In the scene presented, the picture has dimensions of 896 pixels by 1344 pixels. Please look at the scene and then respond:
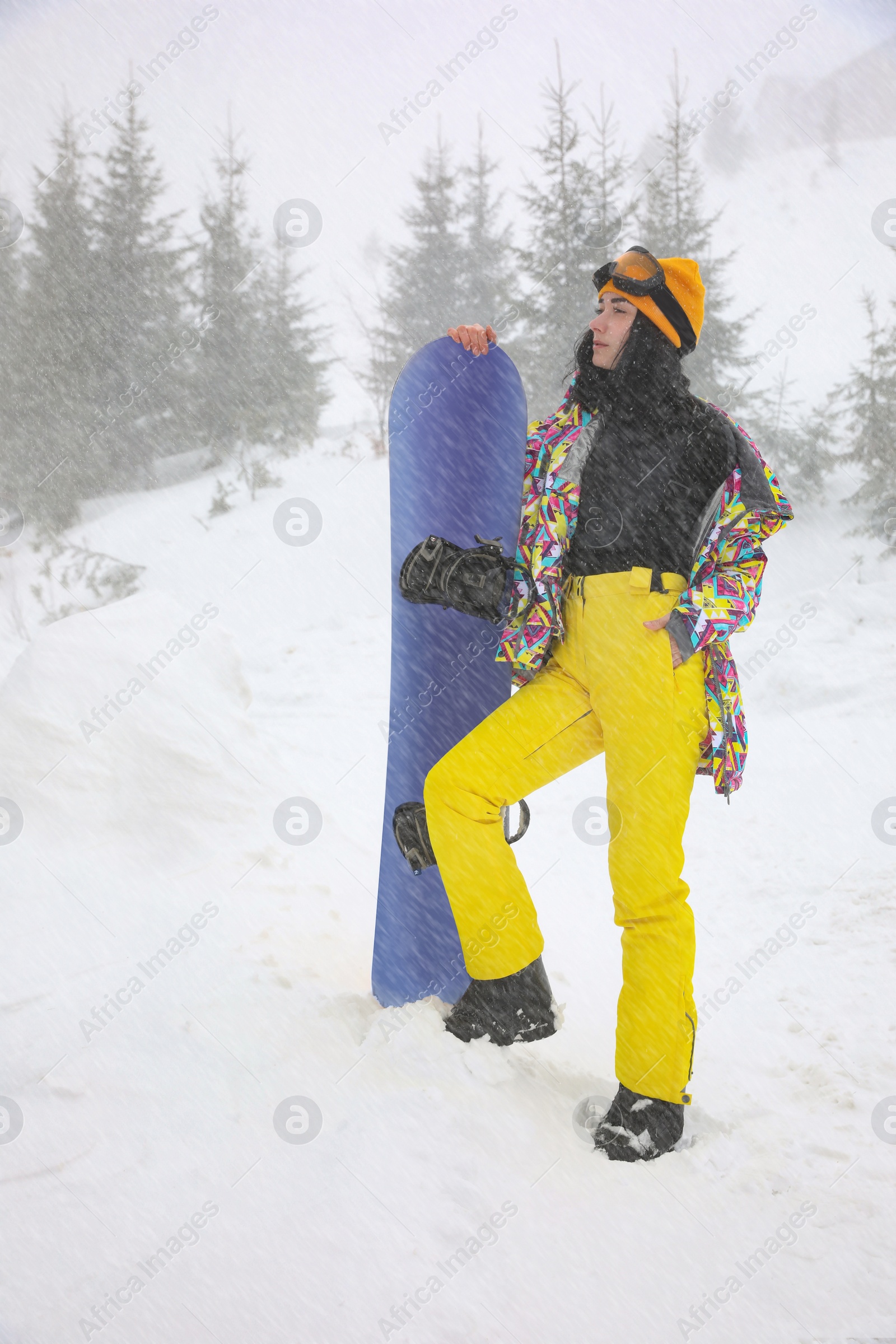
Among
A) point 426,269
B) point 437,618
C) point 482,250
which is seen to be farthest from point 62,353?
point 437,618

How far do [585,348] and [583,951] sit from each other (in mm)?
2322

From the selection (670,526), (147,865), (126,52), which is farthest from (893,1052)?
(126,52)

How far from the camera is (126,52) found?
12.1m

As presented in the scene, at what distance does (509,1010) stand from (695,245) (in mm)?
12555

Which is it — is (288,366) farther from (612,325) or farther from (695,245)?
(612,325)

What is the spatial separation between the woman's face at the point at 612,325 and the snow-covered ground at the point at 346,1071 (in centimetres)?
188

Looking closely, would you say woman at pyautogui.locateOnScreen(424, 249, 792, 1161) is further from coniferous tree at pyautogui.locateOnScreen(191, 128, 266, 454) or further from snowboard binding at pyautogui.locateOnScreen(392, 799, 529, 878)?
coniferous tree at pyautogui.locateOnScreen(191, 128, 266, 454)

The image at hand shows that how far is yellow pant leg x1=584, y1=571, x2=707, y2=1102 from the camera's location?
6.28 feet

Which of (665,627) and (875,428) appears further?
(875,428)

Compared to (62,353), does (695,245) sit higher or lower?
higher

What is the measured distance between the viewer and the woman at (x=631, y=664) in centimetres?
195

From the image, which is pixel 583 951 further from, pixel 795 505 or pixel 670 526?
pixel 795 505

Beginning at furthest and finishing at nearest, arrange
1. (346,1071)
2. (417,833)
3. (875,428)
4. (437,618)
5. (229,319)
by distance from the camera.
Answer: (229,319)
(875,428)
(437,618)
(417,833)
(346,1071)

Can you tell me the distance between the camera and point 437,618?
7.96 ft
